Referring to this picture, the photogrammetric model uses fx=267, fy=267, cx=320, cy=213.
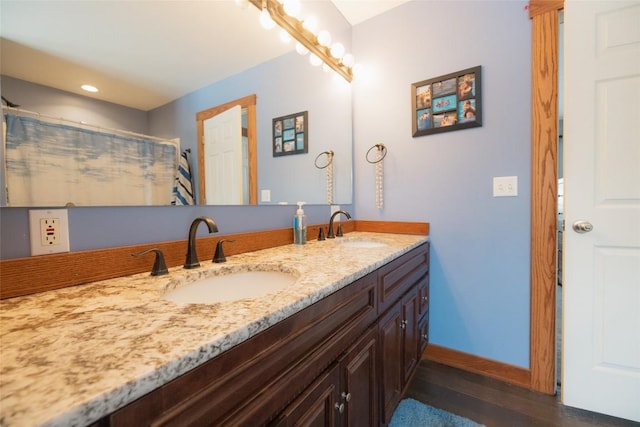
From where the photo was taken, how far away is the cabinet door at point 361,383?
2.58ft

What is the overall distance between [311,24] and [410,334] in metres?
1.82

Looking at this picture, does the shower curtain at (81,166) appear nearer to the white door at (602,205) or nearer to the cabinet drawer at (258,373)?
the cabinet drawer at (258,373)

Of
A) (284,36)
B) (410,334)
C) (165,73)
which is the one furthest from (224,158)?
(410,334)

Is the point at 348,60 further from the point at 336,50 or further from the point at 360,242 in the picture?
the point at 360,242

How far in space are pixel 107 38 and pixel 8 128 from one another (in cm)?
35

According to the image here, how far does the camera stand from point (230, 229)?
3.77ft

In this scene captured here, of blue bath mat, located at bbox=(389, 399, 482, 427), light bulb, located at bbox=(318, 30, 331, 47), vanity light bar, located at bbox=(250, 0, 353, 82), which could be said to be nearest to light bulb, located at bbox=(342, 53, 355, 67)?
vanity light bar, located at bbox=(250, 0, 353, 82)

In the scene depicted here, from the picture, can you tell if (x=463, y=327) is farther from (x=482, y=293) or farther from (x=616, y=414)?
(x=616, y=414)

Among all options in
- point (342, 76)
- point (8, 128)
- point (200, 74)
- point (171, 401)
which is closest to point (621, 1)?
point (342, 76)

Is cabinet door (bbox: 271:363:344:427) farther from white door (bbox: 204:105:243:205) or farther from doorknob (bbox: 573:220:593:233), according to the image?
doorknob (bbox: 573:220:593:233)

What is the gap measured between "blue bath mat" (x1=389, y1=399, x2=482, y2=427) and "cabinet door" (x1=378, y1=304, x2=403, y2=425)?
4.8 inches

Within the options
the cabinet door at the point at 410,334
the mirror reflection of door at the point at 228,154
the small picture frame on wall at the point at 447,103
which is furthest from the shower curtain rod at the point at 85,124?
the small picture frame on wall at the point at 447,103

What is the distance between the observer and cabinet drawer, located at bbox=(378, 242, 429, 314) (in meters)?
1.04

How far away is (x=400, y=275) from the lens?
1.22 m
